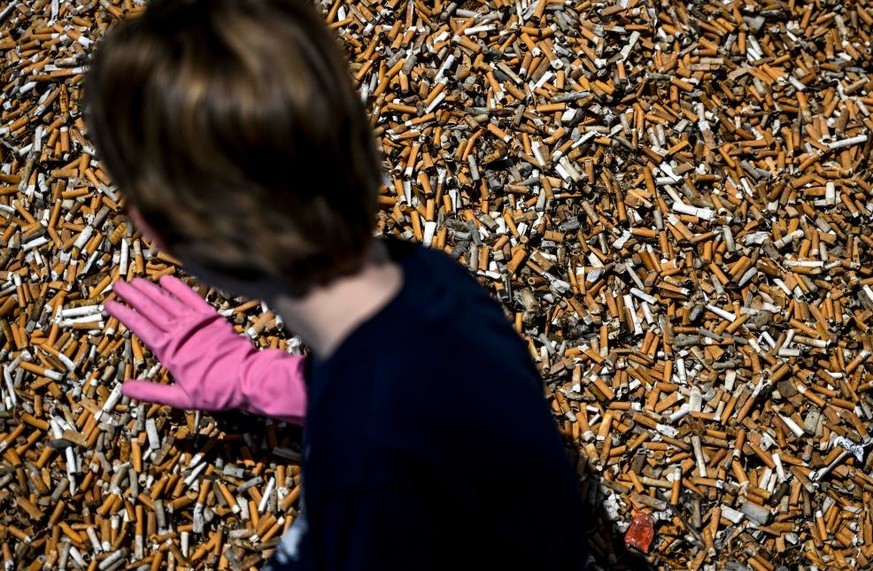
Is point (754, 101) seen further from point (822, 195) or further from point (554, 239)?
point (554, 239)

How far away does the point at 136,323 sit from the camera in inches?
82.4

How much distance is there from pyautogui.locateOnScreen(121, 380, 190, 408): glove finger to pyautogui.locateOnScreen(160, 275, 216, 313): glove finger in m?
0.24

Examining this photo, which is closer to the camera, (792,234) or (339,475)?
(339,475)

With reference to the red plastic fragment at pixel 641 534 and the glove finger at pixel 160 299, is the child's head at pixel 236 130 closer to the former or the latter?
the glove finger at pixel 160 299

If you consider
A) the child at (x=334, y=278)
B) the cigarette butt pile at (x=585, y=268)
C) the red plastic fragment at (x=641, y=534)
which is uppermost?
the child at (x=334, y=278)

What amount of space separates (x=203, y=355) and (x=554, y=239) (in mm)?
1206

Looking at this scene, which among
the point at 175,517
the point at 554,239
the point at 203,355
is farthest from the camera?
the point at 554,239

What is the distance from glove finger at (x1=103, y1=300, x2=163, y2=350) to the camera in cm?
206

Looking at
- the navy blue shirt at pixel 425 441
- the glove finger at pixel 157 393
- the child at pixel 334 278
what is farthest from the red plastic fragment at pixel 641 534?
the glove finger at pixel 157 393

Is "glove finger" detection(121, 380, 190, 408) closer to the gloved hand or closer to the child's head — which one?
the gloved hand

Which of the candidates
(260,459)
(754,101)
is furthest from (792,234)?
(260,459)

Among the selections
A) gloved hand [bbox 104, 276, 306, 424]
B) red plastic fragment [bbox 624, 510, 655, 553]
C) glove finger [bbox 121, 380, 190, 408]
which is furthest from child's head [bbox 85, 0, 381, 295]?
red plastic fragment [bbox 624, 510, 655, 553]

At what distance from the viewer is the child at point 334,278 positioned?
3.71 ft

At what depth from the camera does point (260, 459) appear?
7.32 feet
